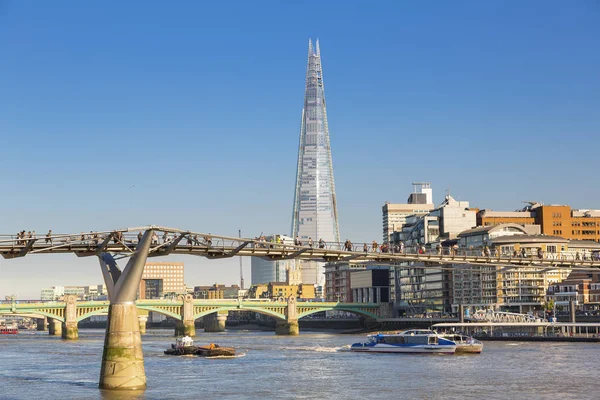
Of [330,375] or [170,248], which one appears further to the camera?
[330,375]

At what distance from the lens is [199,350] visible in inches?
5027

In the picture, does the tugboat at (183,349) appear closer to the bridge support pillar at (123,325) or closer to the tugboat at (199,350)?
the tugboat at (199,350)

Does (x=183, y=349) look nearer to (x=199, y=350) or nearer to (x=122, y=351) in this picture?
(x=199, y=350)

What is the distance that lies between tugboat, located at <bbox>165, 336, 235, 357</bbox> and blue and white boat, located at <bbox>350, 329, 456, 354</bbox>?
17641 millimetres

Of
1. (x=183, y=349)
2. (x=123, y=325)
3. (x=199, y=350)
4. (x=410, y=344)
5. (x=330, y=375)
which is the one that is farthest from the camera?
(x=410, y=344)

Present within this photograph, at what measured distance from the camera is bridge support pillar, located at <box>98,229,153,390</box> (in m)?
68.9

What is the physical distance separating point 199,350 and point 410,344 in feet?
82.5

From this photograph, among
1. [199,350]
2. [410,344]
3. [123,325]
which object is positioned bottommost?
[199,350]

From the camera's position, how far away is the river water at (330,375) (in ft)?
253

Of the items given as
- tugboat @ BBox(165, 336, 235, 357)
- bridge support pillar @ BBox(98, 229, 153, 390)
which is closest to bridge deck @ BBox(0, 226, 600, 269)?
bridge support pillar @ BBox(98, 229, 153, 390)

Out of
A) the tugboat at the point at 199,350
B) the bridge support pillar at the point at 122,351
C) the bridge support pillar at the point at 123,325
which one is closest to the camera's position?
the bridge support pillar at the point at 123,325

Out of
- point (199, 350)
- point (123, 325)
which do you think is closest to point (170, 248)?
point (123, 325)

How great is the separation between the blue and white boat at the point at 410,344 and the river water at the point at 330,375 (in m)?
3.54

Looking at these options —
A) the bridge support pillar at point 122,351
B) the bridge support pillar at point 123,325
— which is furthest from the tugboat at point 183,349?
the bridge support pillar at point 123,325
